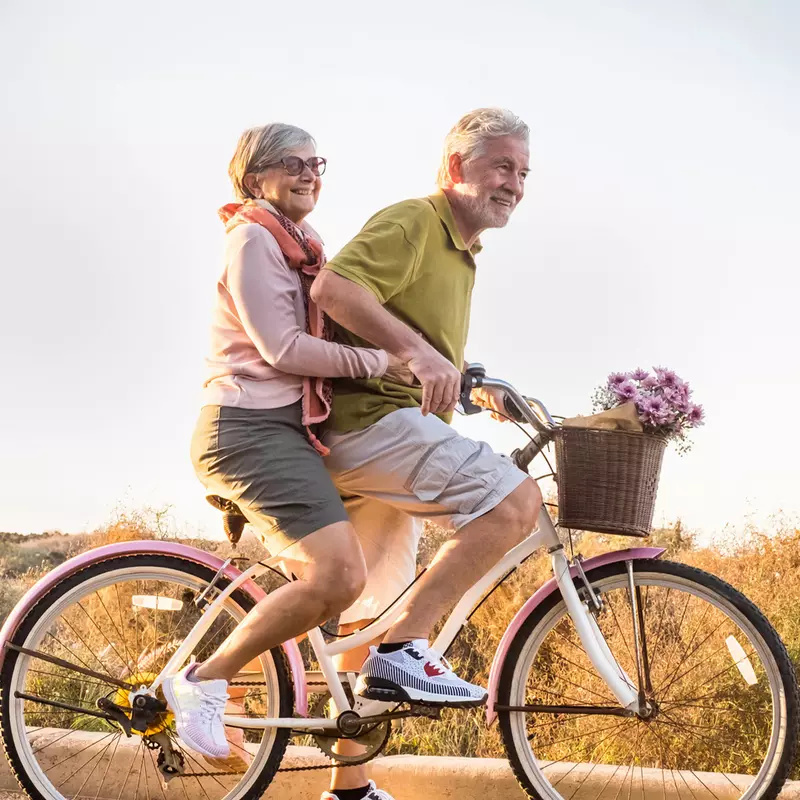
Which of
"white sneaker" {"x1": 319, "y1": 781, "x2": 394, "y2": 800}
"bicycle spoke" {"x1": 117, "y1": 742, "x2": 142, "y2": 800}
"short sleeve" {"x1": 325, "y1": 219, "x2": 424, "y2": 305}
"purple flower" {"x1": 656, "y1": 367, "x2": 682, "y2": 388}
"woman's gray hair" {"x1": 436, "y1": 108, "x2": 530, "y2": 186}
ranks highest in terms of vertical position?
"woman's gray hair" {"x1": 436, "y1": 108, "x2": 530, "y2": 186}

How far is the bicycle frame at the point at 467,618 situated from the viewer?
133 inches

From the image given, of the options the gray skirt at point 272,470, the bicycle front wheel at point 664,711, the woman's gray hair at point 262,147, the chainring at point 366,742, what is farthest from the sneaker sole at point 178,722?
the woman's gray hair at point 262,147

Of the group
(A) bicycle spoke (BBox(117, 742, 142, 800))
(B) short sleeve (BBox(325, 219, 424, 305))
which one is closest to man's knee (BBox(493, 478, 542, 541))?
(B) short sleeve (BBox(325, 219, 424, 305))

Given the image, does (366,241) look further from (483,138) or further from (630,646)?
(630,646)

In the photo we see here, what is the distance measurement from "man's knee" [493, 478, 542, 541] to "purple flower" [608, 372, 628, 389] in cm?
38

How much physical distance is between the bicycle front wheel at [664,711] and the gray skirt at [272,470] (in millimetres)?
828

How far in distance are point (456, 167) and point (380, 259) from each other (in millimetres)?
505

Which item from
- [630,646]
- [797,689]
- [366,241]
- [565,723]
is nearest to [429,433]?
[366,241]

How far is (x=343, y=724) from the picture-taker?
3426mm

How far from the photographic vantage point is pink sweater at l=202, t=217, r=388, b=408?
317cm

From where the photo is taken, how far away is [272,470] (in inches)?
128

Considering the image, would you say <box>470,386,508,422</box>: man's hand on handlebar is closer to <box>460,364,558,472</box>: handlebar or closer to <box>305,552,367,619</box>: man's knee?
<box>460,364,558,472</box>: handlebar

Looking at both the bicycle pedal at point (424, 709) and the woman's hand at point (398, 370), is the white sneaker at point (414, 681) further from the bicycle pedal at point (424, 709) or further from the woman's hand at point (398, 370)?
the woman's hand at point (398, 370)

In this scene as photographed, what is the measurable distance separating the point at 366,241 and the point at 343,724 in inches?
59.5
